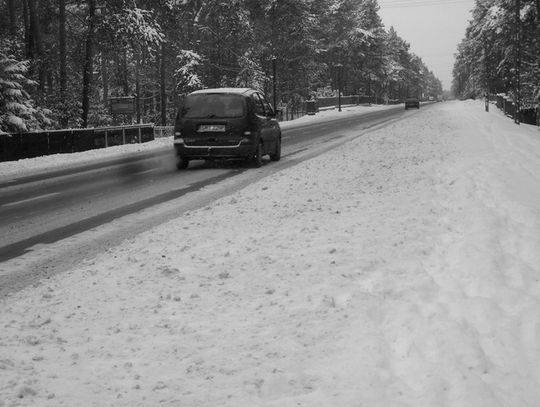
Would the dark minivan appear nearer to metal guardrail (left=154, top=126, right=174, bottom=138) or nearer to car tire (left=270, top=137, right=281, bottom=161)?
car tire (left=270, top=137, right=281, bottom=161)

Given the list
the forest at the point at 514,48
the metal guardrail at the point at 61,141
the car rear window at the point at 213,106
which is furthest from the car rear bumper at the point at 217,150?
the forest at the point at 514,48

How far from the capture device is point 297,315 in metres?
3.99

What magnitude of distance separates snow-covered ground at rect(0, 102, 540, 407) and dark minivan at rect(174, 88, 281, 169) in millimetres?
6287

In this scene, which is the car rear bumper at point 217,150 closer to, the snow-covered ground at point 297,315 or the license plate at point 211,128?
the license plate at point 211,128

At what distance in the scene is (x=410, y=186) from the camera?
919cm

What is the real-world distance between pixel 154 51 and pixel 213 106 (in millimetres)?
23048

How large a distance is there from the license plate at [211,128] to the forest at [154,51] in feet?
25.0

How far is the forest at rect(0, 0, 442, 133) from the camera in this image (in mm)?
26016


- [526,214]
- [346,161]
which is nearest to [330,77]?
[346,161]

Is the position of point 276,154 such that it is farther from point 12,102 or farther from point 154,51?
point 154,51

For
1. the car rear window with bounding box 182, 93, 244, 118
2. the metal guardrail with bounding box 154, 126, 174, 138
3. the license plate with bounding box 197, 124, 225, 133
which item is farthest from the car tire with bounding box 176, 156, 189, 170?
the metal guardrail with bounding box 154, 126, 174, 138

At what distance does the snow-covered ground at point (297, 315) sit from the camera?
119 inches

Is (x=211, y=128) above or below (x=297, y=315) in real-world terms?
above

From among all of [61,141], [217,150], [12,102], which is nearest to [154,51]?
[61,141]
